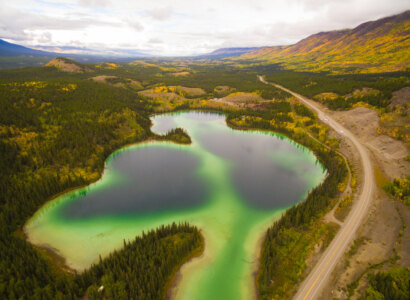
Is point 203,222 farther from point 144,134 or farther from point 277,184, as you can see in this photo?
point 144,134

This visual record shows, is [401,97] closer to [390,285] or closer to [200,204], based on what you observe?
[390,285]

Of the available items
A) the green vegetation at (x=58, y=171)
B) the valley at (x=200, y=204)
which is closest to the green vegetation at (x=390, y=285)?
the valley at (x=200, y=204)

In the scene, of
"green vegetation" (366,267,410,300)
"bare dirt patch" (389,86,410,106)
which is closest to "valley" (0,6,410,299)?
"green vegetation" (366,267,410,300)

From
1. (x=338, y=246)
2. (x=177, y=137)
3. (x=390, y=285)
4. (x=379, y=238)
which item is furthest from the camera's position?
(x=177, y=137)

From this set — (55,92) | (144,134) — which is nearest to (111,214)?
(144,134)

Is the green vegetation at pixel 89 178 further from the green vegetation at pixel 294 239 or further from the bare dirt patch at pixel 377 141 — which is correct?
the bare dirt patch at pixel 377 141

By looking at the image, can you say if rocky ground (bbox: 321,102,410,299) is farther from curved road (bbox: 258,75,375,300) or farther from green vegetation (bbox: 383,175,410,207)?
green vegetation (bbox: 383,175,410,207)

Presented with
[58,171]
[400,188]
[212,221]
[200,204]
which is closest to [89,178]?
[58,171]

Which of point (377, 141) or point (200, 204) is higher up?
point (377, 141)

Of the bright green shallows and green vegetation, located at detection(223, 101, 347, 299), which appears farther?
the bright green shallows

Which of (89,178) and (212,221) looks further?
(89,178)

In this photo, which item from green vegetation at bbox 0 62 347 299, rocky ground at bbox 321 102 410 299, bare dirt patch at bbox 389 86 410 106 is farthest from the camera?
bare dirt patch at bbox 389 86 410 106
